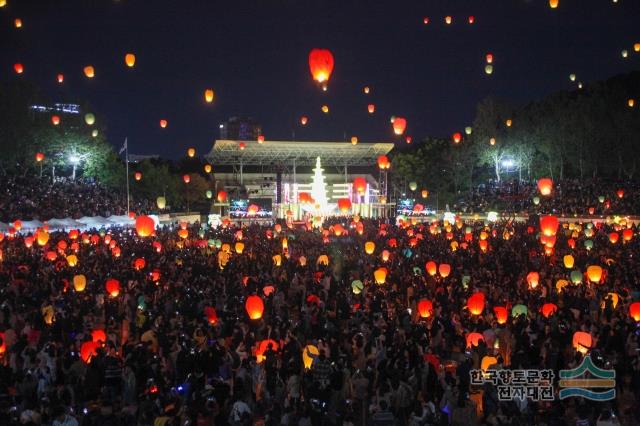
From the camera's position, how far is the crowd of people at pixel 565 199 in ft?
131

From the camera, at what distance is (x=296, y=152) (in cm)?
5569

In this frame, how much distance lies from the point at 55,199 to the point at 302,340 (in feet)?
108

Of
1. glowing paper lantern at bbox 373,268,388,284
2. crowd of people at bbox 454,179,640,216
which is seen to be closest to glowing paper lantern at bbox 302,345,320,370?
glowing paper lantern at bbox 373,268,388,284

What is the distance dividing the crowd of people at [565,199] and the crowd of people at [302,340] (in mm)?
21867

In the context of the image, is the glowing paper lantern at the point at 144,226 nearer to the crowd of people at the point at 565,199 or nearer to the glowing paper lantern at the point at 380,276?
the glowing paper lantern at the point at 380,276

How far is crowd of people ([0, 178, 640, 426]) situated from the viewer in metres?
7.68

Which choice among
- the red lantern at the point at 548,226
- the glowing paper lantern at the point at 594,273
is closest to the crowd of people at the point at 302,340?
the glowing paper lantern at the point at 594,273

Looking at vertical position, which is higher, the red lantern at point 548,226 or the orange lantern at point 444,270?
the red lantern at point 548,226

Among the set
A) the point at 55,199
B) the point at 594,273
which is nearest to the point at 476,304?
the point at 594,273

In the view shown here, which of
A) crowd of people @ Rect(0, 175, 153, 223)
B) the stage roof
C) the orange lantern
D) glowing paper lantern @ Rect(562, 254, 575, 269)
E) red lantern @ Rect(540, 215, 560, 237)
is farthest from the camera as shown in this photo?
the stage roof

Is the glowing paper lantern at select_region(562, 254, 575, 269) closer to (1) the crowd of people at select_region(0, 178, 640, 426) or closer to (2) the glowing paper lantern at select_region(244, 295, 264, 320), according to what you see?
(1) the crowd of people at select_region(0, 178, 640, 426)

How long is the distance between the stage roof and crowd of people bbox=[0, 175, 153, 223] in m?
8.72

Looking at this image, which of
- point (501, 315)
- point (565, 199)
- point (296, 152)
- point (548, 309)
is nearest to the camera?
point (501, 315)

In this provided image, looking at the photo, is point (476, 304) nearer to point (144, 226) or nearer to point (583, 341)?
point (583, 341)
